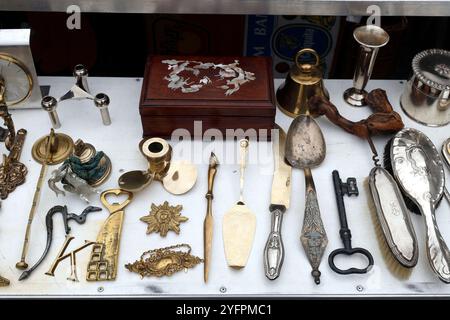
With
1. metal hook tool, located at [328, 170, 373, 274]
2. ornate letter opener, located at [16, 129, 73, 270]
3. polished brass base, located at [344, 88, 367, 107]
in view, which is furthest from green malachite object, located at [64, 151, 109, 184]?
polished brass base, located at [344, 88, 367, 107]

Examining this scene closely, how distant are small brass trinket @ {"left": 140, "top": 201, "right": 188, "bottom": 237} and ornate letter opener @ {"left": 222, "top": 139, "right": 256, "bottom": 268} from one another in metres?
0.10

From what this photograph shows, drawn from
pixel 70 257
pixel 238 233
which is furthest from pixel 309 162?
pixel 70 257

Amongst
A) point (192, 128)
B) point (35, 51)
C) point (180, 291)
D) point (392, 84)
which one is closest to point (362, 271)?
point (180, 291)

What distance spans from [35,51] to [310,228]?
122 cm

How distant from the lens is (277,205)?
116cm

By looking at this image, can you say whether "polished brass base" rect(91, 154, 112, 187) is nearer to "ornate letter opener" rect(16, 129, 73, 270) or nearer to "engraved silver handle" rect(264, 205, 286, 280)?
"ornate letter opener" rect(16, 129, 73, 270)

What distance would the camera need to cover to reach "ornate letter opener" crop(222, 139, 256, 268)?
1.08 meters

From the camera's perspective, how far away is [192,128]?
4.22 feet

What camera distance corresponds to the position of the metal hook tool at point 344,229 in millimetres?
1065

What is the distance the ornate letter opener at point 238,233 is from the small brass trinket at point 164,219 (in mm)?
98

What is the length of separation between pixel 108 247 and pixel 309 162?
1.64ft

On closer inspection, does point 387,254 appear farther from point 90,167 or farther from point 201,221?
point 90,167
